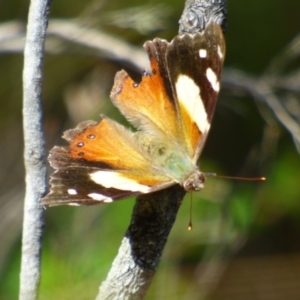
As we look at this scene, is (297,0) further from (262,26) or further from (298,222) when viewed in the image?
(298,222)

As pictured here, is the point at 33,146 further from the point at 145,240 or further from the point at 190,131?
the point at 190,131

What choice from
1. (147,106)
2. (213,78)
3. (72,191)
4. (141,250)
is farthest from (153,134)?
(141,250)

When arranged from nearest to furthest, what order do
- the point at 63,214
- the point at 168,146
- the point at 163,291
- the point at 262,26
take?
the point at 168,146 < the point at 163,291 < the point at 63,214 < the point at 262,26

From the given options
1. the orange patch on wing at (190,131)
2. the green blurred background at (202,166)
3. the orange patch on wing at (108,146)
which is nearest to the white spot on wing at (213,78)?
the orange patch on wing at (190,131)

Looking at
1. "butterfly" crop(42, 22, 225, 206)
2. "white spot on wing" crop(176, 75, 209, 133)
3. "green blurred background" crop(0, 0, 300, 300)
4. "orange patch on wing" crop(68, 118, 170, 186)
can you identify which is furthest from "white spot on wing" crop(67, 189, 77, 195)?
"green blurred background" crop(0, 0, 300, 300)

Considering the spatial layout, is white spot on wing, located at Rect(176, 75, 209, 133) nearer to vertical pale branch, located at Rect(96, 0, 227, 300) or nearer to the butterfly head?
the butterfly head

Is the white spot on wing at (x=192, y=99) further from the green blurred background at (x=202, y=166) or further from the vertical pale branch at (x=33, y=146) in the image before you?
the green blurred background at (x=202, y=166)

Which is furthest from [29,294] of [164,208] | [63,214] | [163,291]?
[63,214]

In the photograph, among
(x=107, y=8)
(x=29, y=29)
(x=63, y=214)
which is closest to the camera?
(x=29, y=29)
